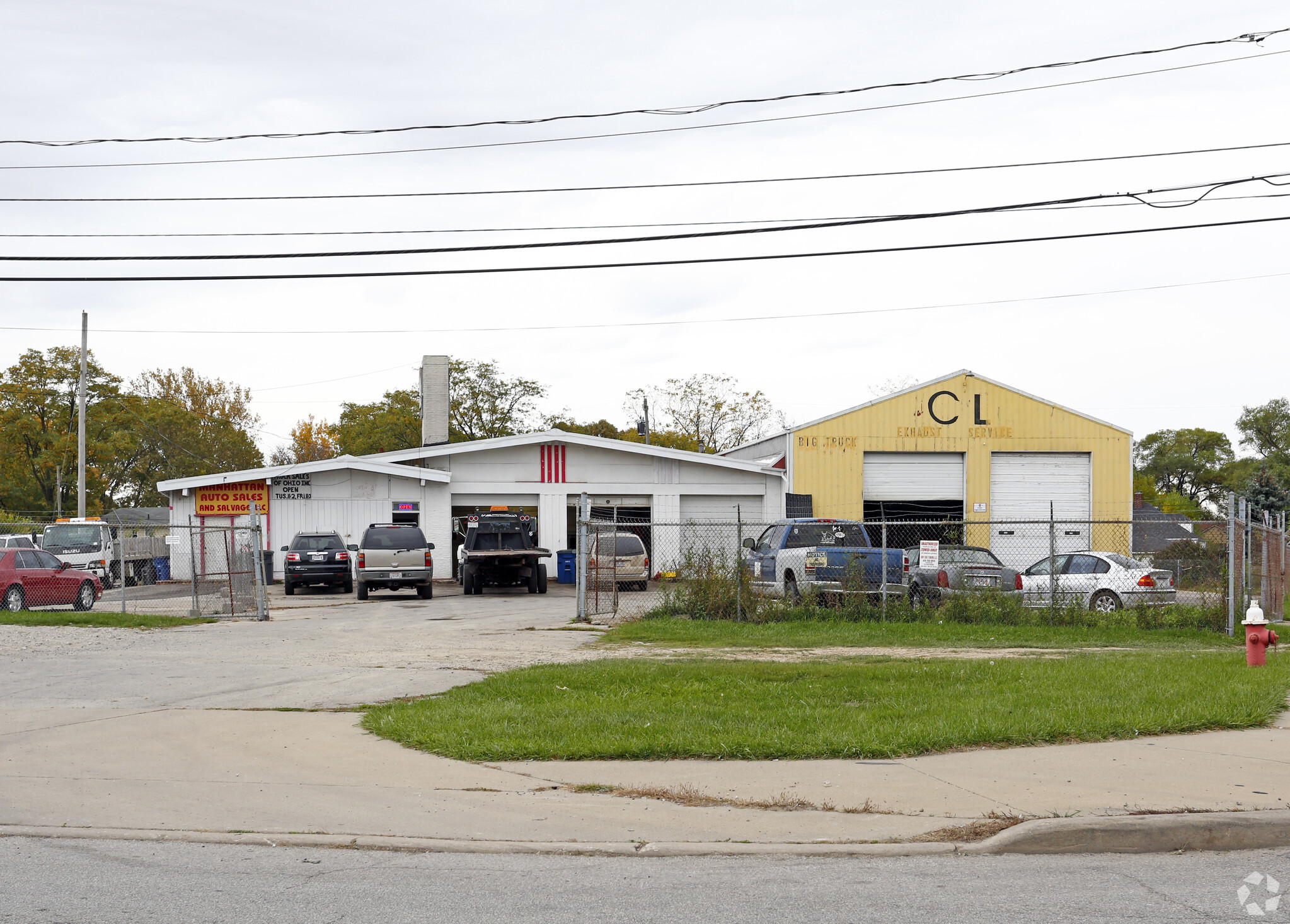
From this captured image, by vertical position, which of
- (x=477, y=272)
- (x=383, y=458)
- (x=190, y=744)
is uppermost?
A: (x=477, y=272)

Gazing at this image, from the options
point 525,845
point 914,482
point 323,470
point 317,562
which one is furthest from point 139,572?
point 525,845

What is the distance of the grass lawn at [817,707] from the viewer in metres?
8.50

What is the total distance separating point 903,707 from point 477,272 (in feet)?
37.9

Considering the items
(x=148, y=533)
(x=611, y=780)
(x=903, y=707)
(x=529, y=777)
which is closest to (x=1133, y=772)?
(x=903, y=707)

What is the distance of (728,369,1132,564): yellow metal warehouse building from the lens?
3816cm

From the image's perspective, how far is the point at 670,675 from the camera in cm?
1218

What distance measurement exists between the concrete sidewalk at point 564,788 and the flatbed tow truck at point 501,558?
18.7 metres

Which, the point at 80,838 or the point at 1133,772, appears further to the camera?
the point at 1133,772

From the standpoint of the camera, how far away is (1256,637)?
41.0 ft

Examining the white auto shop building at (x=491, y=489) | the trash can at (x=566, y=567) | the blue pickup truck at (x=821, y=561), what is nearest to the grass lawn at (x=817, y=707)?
the blue pickup truck at (x=821, y=561)

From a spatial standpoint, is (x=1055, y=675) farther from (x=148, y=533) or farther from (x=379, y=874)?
(x=148, y=533)

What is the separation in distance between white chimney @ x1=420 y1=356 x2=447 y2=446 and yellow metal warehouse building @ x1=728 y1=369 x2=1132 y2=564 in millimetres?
11843

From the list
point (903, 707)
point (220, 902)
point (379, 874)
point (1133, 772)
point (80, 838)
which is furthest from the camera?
point (903, 707)

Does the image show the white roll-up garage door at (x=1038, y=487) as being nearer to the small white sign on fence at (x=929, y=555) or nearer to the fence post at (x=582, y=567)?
the small white sign on fence at (x=929, y=555)
